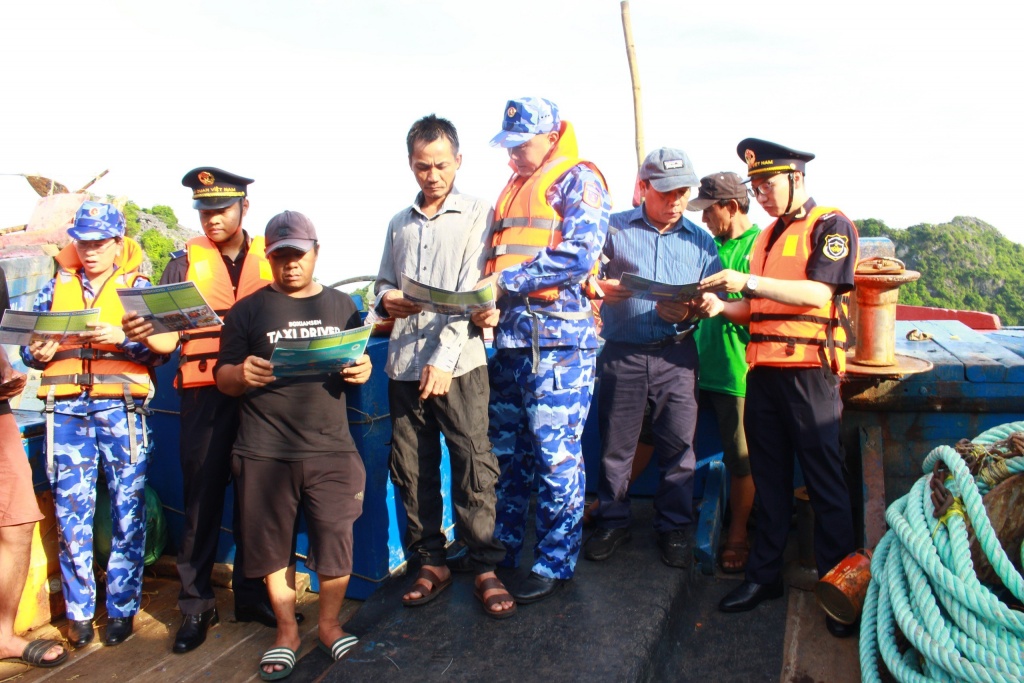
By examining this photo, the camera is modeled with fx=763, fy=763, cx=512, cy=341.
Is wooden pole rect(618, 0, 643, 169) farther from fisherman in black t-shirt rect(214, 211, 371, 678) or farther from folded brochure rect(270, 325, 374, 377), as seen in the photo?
folded brochure rect(270, 325, 374, 377)

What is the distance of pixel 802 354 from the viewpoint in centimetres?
337

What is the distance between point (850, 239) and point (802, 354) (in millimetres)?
545

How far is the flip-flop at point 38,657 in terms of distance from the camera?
357cm

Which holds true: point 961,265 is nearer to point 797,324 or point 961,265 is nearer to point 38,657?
point 797,324

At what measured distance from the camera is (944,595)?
221 cm

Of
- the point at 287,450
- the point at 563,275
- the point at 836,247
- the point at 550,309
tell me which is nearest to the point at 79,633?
the point at 287,450

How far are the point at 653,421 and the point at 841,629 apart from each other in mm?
1234

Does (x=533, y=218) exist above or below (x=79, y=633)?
above

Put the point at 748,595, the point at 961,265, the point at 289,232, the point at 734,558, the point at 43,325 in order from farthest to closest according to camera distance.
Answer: the point at 961,265, the point at 734,558, the point at 748,595, the point at 43,325, the point at 289,232

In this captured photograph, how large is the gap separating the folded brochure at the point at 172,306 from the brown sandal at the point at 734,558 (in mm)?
2735

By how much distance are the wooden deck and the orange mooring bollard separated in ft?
7.40

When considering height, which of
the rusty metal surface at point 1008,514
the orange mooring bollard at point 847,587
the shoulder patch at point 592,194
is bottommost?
the orange mooring bollard at point 847,587

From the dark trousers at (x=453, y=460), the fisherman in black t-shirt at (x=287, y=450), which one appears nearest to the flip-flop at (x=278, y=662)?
the fisherman in black t-shirt at (x=287, y=450)

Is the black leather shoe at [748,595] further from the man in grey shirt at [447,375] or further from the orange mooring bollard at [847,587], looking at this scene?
the man in grey shirt at [447,375]
